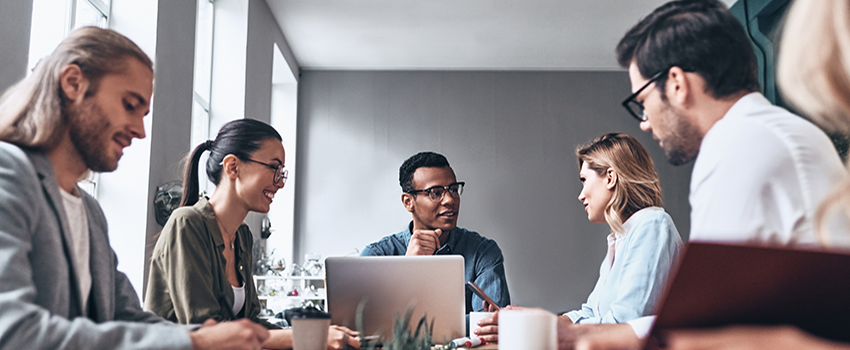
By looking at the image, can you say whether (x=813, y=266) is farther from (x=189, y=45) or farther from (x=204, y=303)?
(x=189, y=45)

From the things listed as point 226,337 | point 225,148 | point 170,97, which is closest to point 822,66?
point 226,337

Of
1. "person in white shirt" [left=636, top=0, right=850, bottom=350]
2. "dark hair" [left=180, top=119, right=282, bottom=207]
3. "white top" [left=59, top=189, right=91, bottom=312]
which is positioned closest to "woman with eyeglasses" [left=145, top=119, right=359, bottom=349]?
"dark hair" [left=180, top=119, right=282, bottom=207]

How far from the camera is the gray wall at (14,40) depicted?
1.79 metres

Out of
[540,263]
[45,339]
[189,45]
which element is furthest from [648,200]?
[540,263]

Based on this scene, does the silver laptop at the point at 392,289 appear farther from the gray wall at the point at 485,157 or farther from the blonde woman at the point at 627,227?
the gray wall at the point at 485,157

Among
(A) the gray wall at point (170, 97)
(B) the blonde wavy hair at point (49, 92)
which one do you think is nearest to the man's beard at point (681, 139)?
(B) the blonde wavy hair at point (49, 92)

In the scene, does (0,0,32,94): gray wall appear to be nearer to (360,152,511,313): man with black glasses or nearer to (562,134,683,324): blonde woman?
(360,152,511,313): man with black glasses

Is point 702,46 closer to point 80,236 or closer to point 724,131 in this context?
point 724,131

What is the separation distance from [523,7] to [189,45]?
268 cm

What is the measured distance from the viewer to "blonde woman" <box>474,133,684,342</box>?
1.79 metres

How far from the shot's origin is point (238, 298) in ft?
6.27

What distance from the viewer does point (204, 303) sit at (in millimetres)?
1622

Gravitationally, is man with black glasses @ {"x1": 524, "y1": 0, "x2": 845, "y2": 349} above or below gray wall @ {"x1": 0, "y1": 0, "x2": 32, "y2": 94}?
below

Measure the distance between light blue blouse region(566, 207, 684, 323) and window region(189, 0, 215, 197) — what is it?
3.21m
